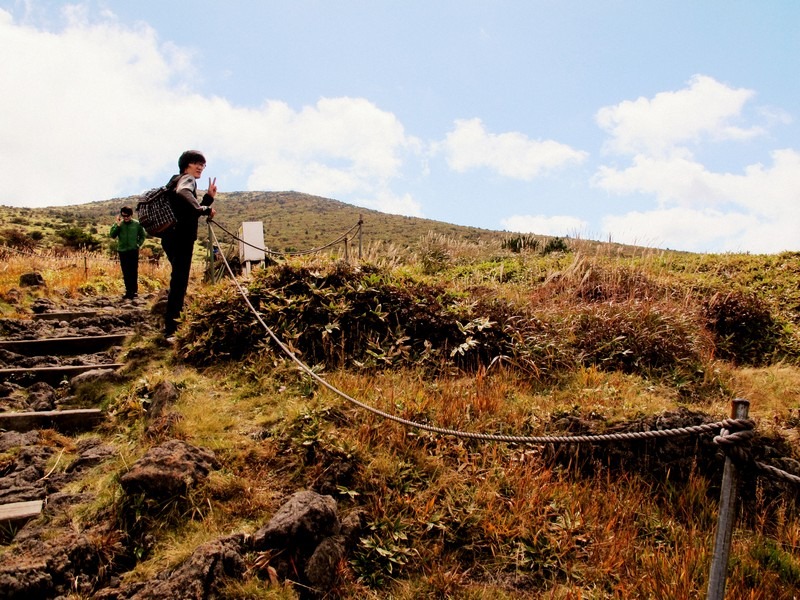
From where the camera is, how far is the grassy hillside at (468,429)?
290cm

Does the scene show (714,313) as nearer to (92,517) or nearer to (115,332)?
(92,517)

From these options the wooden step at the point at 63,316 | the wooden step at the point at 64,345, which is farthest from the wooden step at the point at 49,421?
the wooden step at the point at 63,316

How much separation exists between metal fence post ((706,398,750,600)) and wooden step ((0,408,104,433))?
464 cm

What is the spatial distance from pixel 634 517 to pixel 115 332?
7.16 metres

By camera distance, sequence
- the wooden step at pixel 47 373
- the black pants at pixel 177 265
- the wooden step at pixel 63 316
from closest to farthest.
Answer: the wooden step at pixel 47 373, the black pants at pixel 177 265, the wooden step at pixel 63 316

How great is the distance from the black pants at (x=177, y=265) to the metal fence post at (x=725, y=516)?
17.5 feet

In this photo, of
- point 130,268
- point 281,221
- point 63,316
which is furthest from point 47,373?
point 281,221

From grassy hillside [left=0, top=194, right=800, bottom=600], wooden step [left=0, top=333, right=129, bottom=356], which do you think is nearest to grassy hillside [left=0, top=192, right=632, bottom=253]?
wooden step [left=0, top=333, right=129, bottom=356]

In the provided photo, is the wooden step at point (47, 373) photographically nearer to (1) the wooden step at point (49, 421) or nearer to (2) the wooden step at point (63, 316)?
(1) the wooden step at point (49, 421)

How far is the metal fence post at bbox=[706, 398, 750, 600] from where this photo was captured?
75.5 inches

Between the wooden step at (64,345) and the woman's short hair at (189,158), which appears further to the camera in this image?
the wooden step at (64,345)

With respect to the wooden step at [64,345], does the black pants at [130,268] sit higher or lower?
higher

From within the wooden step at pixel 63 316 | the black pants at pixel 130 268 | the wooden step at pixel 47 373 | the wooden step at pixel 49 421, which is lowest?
the wooden step at pixel 49 421

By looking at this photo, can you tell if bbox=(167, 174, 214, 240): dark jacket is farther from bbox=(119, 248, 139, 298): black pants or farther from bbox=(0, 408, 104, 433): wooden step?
bbox=(119, 248, 139, 298): black pants
